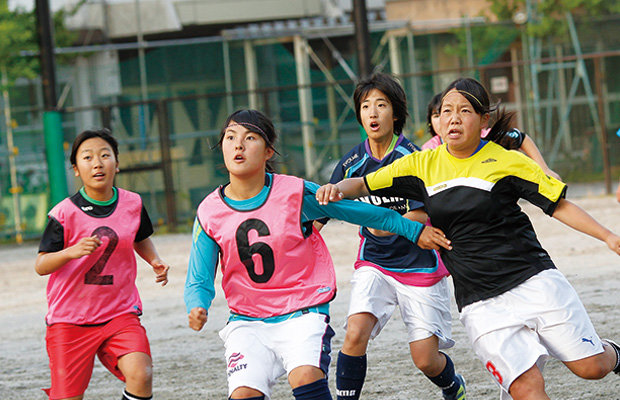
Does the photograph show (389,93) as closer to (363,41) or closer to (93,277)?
(93,277)

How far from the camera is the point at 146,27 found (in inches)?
884

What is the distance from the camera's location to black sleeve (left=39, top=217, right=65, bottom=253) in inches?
185

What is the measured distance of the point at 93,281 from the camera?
471cm

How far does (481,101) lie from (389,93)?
1.04 meters

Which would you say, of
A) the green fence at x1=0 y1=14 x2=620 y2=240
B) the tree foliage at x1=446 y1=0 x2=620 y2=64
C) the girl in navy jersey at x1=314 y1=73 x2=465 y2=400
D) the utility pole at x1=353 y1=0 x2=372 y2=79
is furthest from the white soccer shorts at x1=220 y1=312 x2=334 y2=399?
the tree foliage at x1=446 y1=0 x2=620 y2=64

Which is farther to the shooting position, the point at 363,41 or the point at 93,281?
the point at 363,41

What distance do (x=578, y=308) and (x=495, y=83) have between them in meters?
13.9

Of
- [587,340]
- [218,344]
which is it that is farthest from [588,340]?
[218,344]

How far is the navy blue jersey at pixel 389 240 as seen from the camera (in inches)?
200

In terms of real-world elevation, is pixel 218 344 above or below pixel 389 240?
below

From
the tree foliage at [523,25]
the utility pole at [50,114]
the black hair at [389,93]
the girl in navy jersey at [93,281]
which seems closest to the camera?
the girl in navy jersey at [93,281]

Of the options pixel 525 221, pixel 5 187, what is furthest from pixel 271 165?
pixel 5 187

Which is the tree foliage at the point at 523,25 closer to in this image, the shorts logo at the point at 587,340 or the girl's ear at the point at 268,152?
the girl's ear at the point at 268,152

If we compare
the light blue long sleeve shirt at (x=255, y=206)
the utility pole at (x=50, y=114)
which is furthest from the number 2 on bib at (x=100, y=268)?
the utility pole at (x=50, y=114)
